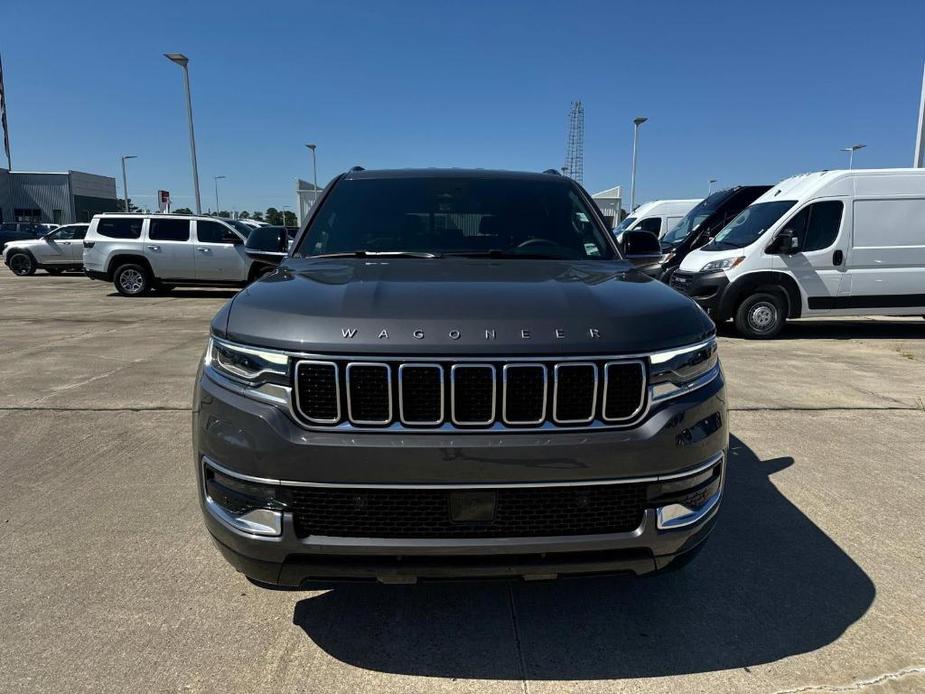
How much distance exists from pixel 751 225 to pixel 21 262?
2234 cm

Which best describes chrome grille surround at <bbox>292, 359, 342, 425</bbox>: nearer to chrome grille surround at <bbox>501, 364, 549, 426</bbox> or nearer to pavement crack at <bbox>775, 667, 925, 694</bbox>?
chrome grille surround at <bbox>501, 364, 549, 426</bbox>

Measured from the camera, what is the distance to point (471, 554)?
6.46ft

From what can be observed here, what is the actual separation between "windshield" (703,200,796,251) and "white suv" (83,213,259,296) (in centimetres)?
1033

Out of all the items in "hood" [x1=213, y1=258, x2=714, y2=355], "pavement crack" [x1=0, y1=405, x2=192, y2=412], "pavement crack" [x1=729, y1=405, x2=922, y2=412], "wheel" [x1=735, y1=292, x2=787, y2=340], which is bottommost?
"pavement crack" [x1=729, y1=405, x2=922, y2=412]

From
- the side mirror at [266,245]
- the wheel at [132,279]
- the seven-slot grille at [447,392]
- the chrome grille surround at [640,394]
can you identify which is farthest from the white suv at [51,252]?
the chrome grille surround at [640,394]

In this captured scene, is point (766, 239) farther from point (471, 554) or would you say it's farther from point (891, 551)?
point (471, 554)

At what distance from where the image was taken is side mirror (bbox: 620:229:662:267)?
131 inches

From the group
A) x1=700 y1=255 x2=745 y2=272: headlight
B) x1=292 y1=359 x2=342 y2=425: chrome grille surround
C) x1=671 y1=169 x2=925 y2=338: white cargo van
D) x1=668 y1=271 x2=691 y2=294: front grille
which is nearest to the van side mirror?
x1=671 y1=169 x2=925 y2=338: white cargo van

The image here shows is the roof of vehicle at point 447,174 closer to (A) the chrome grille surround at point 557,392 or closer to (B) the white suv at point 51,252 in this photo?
(A) the chrome grille surround at point 557,392

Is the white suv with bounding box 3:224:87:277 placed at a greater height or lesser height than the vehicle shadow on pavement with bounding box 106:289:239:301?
greater

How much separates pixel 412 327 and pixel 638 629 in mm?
1516

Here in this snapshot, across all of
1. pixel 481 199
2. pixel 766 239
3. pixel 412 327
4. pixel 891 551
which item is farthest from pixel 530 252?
pixel 766 239

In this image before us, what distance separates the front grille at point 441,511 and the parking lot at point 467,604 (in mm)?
396

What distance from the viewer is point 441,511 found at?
1.96 meters
